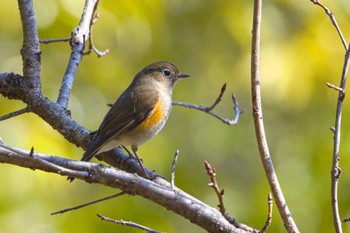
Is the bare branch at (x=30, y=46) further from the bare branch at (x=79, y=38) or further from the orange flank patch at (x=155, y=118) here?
the orange flank patch at (x=155, y=118)

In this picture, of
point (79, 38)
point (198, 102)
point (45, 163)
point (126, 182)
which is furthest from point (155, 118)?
point (198, 102)

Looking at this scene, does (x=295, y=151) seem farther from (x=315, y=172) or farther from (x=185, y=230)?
(x=185, y=230)

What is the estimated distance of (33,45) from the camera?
13.6 ft

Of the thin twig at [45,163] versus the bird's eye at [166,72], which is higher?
the bird's eye at [166,72]

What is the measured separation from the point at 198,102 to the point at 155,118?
3.68 m

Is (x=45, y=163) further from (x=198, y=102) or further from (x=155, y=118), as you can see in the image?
(x=198, y=102)

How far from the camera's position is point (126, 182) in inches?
116

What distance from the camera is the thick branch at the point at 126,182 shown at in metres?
2.77

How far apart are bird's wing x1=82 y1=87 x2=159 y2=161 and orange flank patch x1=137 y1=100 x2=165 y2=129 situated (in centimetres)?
2

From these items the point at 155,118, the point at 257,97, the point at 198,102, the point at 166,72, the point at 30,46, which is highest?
the point at 198,102

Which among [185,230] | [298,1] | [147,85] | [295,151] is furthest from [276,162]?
[147,85]

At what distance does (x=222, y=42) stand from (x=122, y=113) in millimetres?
3597

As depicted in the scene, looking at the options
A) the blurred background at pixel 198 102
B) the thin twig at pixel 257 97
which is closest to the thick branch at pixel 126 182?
the thin twig at pixel 257 97

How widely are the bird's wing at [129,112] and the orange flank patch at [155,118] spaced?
0.08 feet
